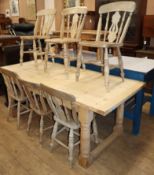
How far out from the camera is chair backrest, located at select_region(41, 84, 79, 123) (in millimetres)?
1635

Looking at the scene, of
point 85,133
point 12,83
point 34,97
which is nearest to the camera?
point 85,133

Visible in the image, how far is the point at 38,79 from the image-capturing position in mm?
2326

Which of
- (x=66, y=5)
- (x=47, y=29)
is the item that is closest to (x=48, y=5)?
(x=66, y=5)

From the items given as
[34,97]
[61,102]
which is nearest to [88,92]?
[61,102]

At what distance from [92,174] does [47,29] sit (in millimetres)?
2060

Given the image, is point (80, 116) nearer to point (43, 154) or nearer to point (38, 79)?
point (43, 154)

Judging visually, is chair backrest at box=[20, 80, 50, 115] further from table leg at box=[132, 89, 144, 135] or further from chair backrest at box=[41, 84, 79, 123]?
table leg at box=[132, 89, 144, 135]

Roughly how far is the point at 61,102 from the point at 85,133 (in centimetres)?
35

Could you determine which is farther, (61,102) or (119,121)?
(119,121)

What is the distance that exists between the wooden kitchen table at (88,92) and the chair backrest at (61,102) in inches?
3.1

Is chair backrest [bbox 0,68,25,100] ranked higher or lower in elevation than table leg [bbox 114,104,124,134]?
higher

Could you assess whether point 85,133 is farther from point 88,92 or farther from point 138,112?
point 138,112

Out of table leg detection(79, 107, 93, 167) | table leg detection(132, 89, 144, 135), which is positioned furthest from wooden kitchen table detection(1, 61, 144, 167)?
table leg detection(132, 89, 144, 135)

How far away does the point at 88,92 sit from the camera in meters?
1.90
